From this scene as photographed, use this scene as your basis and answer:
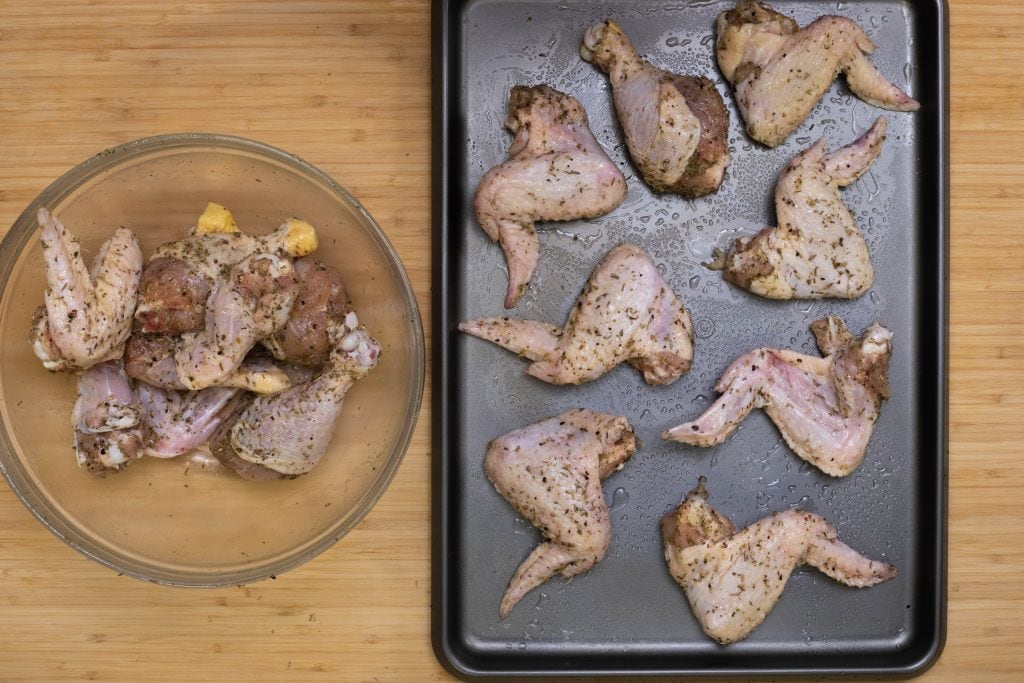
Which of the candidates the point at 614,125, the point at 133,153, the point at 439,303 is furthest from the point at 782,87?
the point at 133,153

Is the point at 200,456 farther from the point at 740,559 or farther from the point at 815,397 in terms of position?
the point at 815,397

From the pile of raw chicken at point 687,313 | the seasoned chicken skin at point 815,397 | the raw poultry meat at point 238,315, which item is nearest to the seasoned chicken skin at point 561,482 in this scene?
the pile of raw chicken at point 687,313

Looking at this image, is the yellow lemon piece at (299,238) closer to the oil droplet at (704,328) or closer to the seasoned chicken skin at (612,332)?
the seasoned chicken skin at (612,332)

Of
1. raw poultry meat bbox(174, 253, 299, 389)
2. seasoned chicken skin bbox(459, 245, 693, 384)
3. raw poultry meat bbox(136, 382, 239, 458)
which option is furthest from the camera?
seasoned chicken skin bbox(459, 245, 693, 384)

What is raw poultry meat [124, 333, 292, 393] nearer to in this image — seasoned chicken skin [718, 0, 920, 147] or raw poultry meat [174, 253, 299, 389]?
raw poultry meat [174, 253, 299, 389]

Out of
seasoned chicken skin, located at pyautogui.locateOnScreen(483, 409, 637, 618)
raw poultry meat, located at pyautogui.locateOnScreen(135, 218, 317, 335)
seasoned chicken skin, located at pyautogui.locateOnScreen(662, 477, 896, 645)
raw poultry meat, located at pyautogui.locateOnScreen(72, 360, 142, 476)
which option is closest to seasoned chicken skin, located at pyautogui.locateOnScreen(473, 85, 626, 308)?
Answer: seasoned chicken skin, located at pyautogui.locateOnScreen(483, 409, 637, 618)

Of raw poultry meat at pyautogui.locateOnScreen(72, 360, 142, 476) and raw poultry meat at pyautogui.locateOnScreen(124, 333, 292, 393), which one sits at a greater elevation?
raw poultry meat at pyautogui.locateOnScreen(124, 333, 292, 393)

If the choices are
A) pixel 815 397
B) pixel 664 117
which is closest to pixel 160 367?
pixel 664 117
